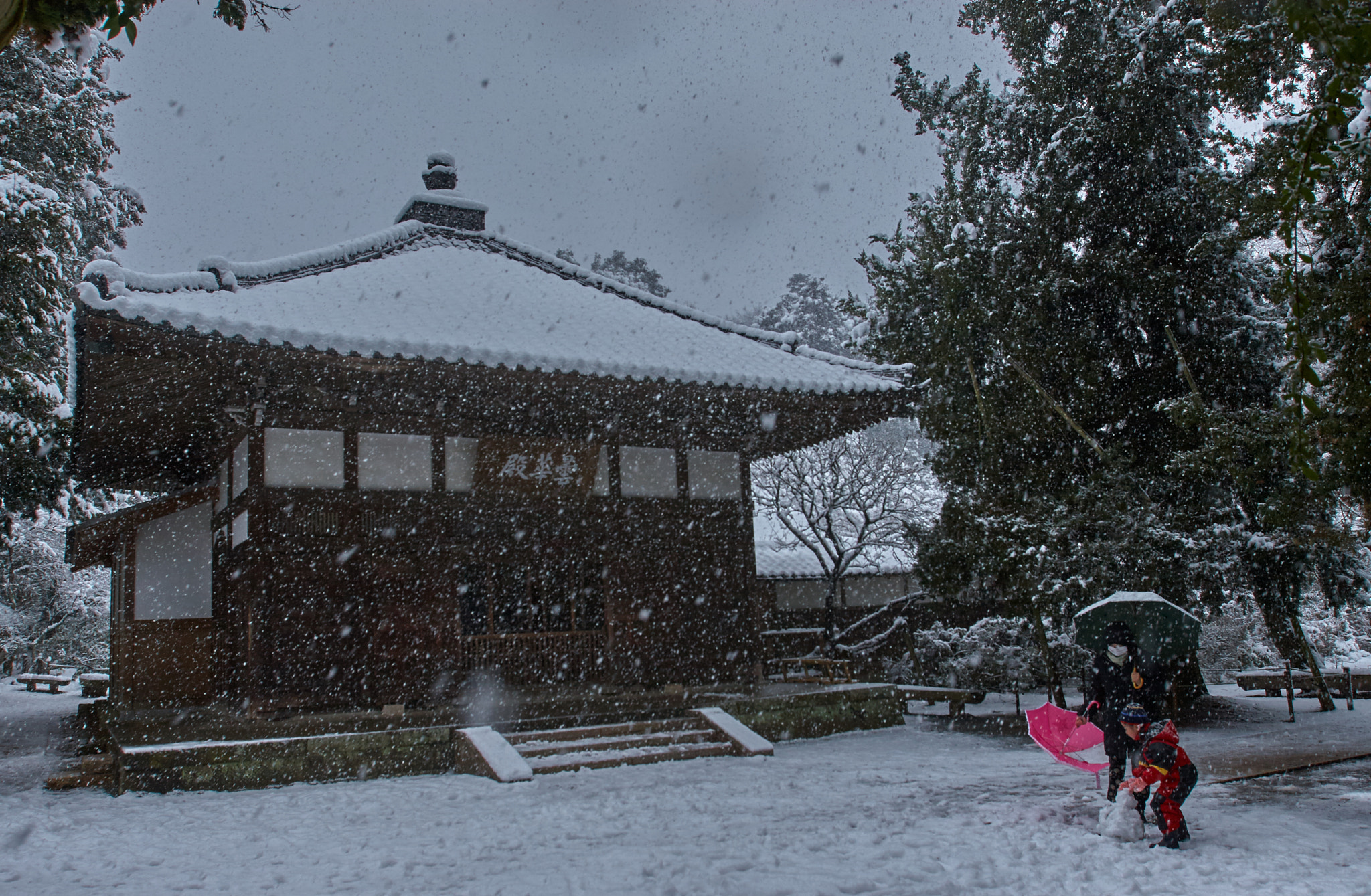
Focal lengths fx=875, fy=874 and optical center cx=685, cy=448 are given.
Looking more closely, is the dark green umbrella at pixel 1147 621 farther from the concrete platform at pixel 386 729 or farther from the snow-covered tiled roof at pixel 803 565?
the snow-covered tiled roof at pixel 803 565

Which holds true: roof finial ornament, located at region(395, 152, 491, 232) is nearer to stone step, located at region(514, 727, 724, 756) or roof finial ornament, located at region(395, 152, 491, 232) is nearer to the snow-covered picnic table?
stone step, located at region(514, 727, 724, 756)

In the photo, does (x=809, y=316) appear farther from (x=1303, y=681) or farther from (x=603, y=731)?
(x=603, y=731)

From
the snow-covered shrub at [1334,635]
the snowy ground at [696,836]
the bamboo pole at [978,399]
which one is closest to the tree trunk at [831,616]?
the bamboo pole at [978,399]

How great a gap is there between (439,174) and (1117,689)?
1241cm

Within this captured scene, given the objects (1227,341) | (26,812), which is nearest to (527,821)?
(26,812)

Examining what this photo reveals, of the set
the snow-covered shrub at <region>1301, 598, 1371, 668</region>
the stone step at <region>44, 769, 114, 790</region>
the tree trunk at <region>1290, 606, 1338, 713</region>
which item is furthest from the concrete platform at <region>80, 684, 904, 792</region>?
the snow-covered shrub at <region>1301, 598, 1371, 668</region>

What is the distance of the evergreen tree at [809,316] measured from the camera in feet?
117

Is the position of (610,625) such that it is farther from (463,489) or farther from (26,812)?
(26,812)

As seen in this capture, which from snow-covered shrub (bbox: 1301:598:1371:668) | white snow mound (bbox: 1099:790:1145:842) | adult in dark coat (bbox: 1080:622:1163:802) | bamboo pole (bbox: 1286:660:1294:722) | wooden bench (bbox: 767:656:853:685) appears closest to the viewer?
white snow mound (bbox: 1099:790:1145:842)

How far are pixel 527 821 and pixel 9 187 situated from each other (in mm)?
9414

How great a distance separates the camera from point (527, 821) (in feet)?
19.5

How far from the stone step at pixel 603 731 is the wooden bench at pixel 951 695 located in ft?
11.9

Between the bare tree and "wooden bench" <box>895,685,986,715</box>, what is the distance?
586 centimetres

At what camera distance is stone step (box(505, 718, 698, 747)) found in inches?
337
